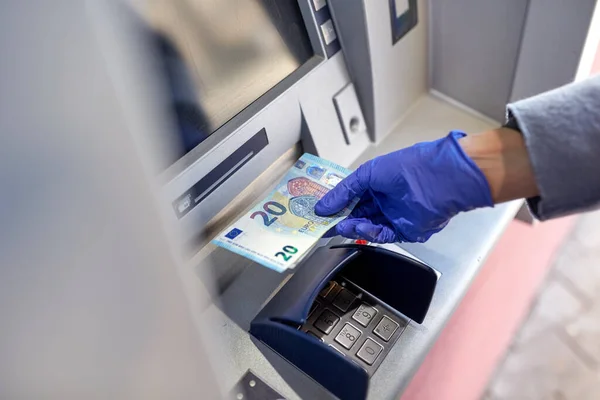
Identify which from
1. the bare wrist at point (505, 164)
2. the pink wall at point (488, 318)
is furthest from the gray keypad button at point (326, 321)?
the pink wall at point (488, 318)

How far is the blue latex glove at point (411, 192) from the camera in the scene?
864 mm

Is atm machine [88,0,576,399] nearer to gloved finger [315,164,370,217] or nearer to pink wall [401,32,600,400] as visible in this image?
gloved finger [315,164,370,217]

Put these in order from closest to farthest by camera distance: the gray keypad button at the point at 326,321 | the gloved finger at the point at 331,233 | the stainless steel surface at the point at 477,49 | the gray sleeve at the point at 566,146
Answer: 1. the gray sleeve at the point at 566,146
2. the gray keypad button at the point at 326,321
3. the gloved finger at the point at 331,233
4. the stainless steel surface at the point at 477,49

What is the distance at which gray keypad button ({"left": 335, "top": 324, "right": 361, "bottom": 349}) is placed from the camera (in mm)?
872

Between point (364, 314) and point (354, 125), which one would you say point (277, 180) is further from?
point (364, 314)

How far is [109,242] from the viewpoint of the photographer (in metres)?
0.29

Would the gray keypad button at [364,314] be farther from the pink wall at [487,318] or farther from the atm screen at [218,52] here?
the pink wall at [487,318]

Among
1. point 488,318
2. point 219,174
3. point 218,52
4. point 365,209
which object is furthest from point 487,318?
point 218,52

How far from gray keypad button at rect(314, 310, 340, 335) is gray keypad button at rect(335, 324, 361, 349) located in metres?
0.02

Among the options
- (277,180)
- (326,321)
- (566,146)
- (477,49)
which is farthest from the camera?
(477,49)

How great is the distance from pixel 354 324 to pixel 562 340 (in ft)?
4.49

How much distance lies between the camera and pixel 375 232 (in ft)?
3.12

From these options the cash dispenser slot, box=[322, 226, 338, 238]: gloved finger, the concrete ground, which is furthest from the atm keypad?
the concrete ground

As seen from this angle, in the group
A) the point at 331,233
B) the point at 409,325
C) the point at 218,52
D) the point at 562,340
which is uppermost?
the point at 218,52
